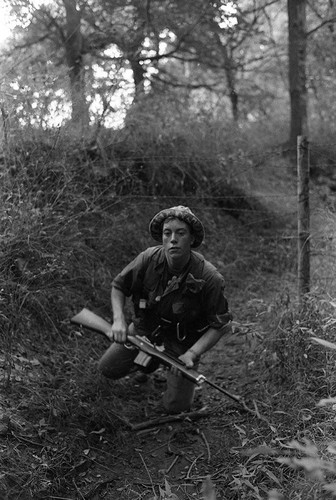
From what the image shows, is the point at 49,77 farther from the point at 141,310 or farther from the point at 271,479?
the point at 271,479

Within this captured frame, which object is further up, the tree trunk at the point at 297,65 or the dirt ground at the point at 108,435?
the tree trunk at the point at 297,65

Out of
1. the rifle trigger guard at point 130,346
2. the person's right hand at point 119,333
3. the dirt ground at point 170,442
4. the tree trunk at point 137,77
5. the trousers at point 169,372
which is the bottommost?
the dirt ground at point 170,442

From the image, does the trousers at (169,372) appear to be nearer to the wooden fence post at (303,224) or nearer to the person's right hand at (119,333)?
the person's right hand at (119,333)

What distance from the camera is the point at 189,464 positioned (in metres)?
3.71

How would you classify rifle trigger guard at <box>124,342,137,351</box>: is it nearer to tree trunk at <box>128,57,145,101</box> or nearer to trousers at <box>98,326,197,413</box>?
trousers at <box>98,326,197,413</box>

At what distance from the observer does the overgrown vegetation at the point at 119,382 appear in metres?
3.32

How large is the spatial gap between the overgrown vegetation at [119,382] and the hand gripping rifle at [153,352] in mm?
270

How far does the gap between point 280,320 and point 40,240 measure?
6.95 ft

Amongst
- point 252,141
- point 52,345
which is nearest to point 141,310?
point 52,345

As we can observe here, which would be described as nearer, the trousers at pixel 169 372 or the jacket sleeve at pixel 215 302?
the jacket sleeve at pixel 215 302

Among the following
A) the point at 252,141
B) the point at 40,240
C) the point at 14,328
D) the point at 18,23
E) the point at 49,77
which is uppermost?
the point at 18,23

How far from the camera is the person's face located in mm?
3859

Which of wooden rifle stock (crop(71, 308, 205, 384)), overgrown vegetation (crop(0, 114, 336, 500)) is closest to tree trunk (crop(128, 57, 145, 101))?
overgrown vegetation (crop(0, 114, 336, 500))

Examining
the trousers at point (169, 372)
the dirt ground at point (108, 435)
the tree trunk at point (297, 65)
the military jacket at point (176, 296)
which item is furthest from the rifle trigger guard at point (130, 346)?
the tree trunk at point (297, 65)
